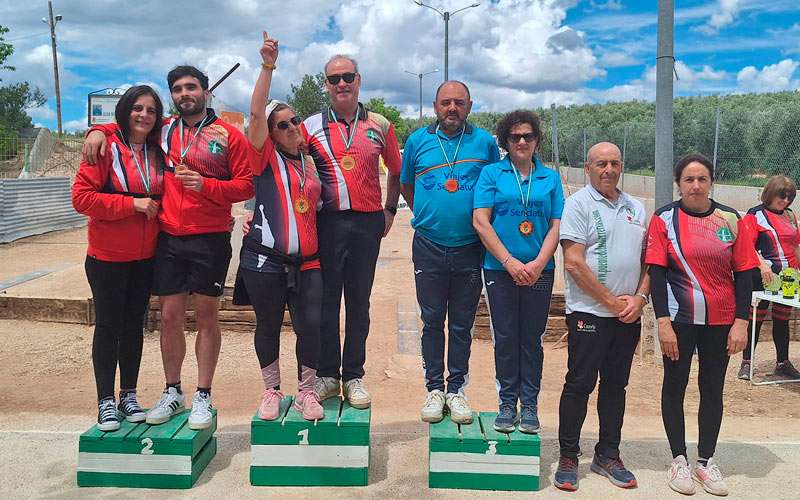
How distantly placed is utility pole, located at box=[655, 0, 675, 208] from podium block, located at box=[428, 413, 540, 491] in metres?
3.81

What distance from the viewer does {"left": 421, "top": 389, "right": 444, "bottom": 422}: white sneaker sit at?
4.17 m

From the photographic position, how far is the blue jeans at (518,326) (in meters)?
4.00

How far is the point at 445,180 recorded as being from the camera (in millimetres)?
4070

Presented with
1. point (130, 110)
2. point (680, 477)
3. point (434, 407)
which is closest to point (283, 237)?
point (130, 110)

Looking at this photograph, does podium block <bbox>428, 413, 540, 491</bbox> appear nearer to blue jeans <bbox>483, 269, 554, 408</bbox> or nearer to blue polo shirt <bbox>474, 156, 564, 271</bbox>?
blue jeans <bbox>483, 269, 554, 408</bbox>

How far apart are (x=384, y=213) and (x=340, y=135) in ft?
2.05

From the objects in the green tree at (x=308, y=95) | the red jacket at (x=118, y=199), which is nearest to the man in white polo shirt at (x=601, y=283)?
the red jacket at (x=118, y=199)

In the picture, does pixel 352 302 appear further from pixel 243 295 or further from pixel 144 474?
pixel 144 474

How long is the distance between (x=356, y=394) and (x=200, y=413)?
3.15 ft

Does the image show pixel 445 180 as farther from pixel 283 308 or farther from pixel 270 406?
pixel 270 406

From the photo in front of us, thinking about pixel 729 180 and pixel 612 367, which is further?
pixel 729 180

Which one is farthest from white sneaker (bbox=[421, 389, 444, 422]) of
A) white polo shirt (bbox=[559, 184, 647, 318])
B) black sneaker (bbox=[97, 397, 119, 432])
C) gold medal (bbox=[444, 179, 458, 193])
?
black sneaker (bbox=[97, 397, 119, 432])

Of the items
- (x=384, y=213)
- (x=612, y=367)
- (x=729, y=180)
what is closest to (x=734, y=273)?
(x=612, y=367)

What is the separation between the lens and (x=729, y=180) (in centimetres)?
1995
